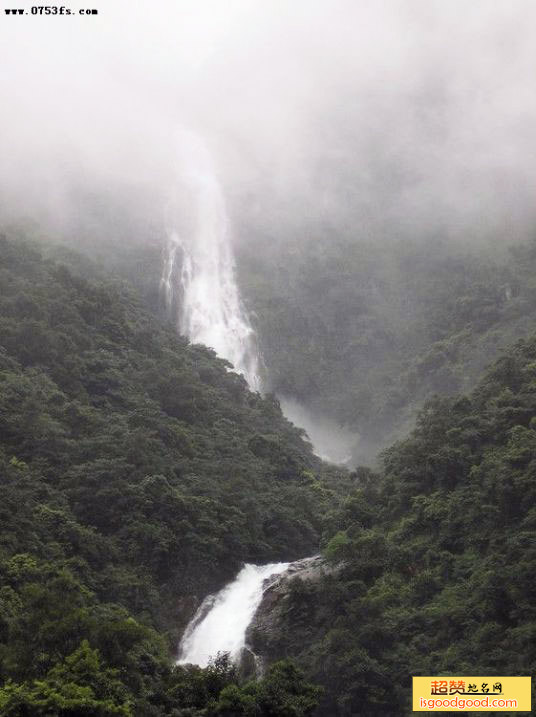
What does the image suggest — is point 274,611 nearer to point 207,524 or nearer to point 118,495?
point 207,524

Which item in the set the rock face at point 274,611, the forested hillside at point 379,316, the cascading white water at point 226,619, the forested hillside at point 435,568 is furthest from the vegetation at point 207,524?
the forested hillside at point 379,316

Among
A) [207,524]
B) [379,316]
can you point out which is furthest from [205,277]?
[207,524]

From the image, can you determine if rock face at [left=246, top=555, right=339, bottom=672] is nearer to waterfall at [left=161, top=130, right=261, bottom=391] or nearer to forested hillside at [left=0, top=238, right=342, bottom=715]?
forested hillside at [left=0, top=238, right=342, bottom=715]

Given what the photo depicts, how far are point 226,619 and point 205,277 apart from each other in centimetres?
4126

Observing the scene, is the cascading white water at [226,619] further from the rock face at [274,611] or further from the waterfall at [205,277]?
the waterfall at [205,277]

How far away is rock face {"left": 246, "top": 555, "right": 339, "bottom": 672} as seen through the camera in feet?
96.5

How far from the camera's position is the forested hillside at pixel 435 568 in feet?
80.9

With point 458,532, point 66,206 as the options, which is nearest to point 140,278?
point 66,206

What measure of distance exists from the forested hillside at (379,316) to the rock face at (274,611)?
2056 cm

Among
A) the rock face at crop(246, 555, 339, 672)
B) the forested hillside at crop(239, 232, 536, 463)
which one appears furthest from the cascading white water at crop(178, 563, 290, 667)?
the forested hillside at crop(239, 232, 536, 463)

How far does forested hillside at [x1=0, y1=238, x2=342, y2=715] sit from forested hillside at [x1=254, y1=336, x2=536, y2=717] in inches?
110

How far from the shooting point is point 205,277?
2753 inches

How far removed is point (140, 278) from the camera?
6488 cm

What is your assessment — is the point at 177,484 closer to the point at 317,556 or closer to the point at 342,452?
the point at 317,556
